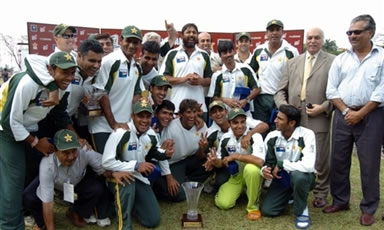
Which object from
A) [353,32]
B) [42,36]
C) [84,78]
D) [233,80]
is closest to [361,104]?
[353,32]

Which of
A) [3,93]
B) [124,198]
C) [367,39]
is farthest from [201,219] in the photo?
[367,39]

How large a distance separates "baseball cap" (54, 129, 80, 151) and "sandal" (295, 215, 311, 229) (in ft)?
8.58

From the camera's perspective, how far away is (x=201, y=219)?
4.10 meters

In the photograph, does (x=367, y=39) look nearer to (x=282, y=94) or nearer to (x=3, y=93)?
(x=282, y=94)

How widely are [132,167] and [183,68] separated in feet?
6.30

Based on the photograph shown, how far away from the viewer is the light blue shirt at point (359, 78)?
12.6 feet

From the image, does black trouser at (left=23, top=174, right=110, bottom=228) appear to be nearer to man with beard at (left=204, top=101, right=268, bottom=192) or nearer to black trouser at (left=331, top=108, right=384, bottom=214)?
man with beard at (left=204, top=101, right=268, bottom=192)

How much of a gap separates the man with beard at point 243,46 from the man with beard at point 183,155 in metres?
1.70

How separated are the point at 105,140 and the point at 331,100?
9.07ft

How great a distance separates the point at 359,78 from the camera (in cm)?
391

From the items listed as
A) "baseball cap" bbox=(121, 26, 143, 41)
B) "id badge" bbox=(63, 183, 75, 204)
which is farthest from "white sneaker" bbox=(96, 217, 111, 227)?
"baseball cap" bbox=(121, 26, 143, 41)

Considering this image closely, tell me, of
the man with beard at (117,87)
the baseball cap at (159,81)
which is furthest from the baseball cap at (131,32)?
the baseball cap at (159,81)

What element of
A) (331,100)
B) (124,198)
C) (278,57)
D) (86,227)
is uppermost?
(278,57)

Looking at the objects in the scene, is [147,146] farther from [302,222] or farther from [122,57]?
[302,222]
